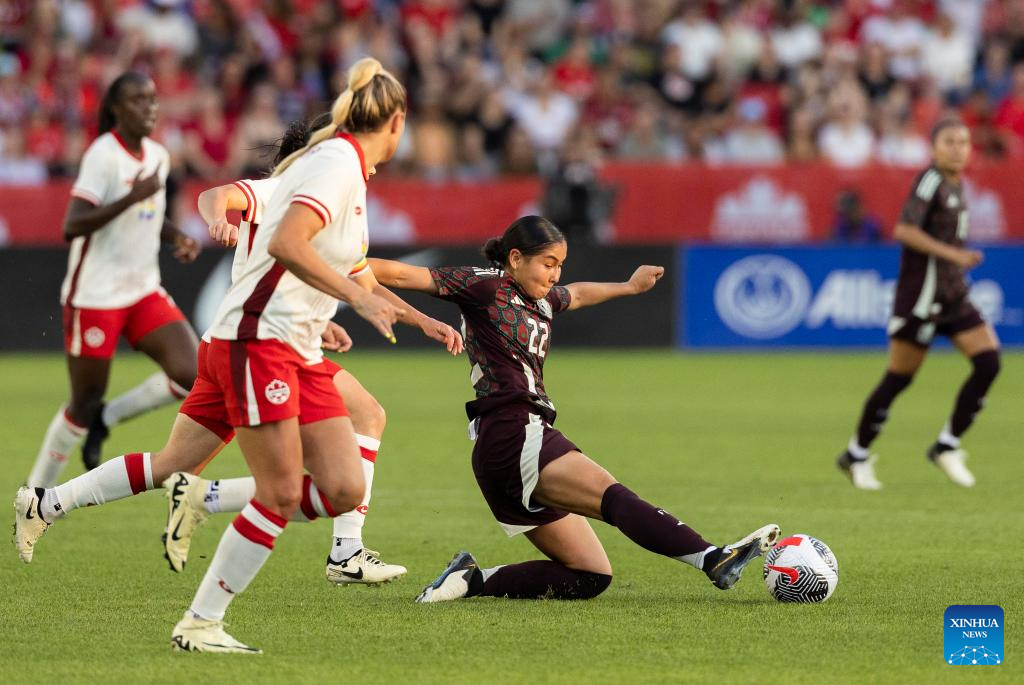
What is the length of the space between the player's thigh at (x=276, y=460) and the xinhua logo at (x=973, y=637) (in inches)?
87.8

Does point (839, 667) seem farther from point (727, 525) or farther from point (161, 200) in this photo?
point (161, 200)

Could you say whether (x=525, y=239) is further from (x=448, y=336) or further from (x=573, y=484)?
(x=573, y=484)

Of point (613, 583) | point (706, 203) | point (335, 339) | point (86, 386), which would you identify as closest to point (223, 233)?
point (335, 339)

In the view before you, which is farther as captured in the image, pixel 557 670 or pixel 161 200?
pixel 161 200

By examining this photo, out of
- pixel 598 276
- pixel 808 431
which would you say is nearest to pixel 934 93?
pixel 598 276

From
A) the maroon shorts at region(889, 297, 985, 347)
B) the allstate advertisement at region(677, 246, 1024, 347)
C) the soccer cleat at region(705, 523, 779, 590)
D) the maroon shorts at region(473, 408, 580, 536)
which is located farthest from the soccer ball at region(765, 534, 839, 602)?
the allstate advertisement at region(677, 246, 1024, 347)

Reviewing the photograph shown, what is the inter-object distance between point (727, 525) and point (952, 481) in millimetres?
2410

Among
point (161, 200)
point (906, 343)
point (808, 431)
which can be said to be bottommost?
point (808, 431)

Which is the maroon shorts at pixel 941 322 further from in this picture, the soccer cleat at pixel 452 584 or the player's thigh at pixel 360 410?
the soccer cleat at pixel 452 584

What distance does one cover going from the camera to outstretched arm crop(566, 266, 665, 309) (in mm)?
6953

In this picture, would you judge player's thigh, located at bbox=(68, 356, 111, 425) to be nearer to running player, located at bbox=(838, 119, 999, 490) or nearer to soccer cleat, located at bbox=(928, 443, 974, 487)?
running player, located at bbox=(838, 119, 999, 490)

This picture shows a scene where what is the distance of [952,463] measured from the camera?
10297 mm

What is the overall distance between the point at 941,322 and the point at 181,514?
606cm

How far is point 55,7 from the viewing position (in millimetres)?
20438
